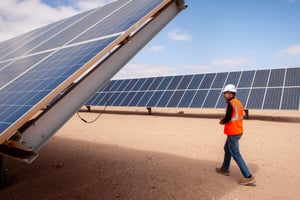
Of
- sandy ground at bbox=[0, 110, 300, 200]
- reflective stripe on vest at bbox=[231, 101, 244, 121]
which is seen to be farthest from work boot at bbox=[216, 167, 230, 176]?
reflective stripe on vest at bbox=[231, 101, 244, 121]

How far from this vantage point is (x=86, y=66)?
3.72 m

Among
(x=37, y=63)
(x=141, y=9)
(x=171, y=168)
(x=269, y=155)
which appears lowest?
(x=269, y=155)

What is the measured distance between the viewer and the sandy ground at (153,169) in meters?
5.12

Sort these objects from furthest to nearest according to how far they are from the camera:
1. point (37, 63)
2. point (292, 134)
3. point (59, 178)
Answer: point (292, 134) < point (59, 178) < point (37, 63)

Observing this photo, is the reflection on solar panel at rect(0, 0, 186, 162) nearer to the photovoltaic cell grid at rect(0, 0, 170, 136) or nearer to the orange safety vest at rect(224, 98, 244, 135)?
the photovoltaic cell grid at rect(0, 0, 170, 136)

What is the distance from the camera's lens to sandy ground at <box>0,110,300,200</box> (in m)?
5.12

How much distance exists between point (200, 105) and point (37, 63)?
11.2m

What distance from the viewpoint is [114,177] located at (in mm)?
5926

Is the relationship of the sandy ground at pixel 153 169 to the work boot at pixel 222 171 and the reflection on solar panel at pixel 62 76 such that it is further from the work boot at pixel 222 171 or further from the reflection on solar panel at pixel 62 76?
the reflection on solar panel at pixel 62 76

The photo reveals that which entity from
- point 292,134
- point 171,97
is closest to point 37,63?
point 292,134

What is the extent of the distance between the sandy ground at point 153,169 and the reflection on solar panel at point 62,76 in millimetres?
1712

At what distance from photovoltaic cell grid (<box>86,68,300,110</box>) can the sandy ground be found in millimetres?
3694

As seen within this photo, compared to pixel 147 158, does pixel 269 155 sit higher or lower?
lower

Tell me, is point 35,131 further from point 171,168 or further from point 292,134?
point 292,134
